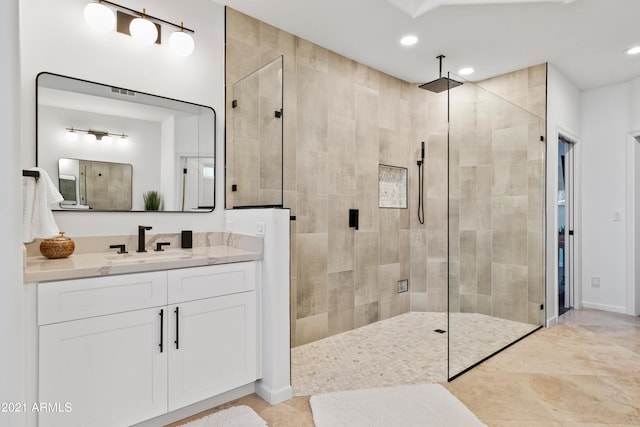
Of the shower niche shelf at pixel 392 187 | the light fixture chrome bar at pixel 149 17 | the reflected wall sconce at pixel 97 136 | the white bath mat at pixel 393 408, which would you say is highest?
the light fixture chrome bar at pixel 149 17

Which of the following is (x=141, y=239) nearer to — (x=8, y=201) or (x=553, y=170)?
(x=8, y=201)

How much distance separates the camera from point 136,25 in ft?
7.12

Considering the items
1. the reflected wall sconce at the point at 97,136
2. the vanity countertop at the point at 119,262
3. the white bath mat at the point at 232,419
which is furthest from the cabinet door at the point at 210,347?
the reflected wall sconce at the point at 97,136

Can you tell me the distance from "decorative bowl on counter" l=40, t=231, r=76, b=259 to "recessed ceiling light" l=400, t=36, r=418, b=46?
2.88m

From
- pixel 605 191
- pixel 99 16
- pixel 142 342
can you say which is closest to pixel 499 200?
pixel 605 191

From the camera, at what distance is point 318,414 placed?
79.4 inches

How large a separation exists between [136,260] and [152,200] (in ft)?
2.04

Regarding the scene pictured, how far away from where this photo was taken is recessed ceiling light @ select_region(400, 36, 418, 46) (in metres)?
3.08

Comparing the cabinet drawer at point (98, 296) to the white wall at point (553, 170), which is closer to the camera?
the cabinet drawer at point (98, 296)

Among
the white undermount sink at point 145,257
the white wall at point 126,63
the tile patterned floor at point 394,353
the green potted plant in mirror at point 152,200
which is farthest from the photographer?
the tile patterned floor at point 394,353

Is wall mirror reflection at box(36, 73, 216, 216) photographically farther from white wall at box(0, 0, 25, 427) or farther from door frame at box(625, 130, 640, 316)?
door frame at box(625, 130, 640, 316)

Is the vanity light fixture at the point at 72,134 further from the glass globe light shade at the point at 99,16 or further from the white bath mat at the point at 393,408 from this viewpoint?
the white bath mat at the point at 393,408

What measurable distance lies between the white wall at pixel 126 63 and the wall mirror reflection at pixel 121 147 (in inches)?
2.1

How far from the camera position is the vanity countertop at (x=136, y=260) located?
1564 mm
